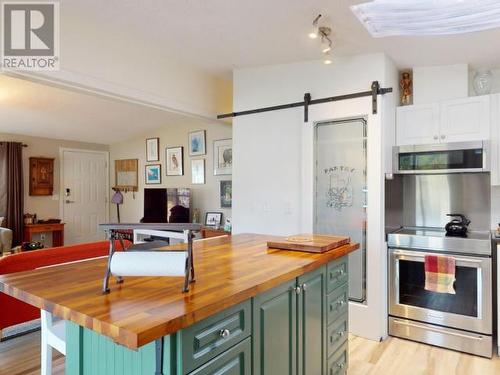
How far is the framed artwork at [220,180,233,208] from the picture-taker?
17.4 ft

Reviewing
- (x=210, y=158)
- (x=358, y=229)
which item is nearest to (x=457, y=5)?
(x=358, y=229)

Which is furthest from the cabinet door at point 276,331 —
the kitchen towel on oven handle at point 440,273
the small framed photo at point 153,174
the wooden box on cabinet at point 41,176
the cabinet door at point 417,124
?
the wooden box on cabinet at point 41,176

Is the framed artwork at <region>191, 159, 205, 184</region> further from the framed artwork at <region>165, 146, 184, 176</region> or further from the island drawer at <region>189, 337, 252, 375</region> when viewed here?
the island drawer at <region>189, 337, 252, 375</region>

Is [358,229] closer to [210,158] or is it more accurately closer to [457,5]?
[457,5]

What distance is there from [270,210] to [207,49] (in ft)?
5.63

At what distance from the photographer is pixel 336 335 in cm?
215

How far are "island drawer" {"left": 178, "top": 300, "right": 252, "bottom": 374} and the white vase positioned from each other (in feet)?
10.1

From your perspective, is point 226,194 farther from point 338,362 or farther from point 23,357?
point 338,362

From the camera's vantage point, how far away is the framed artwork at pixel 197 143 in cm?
571

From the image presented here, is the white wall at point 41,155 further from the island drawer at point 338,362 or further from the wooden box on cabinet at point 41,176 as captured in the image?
the island drawer at point 338,362

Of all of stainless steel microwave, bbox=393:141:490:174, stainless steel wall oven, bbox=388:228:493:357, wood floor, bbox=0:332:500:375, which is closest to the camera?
wood floor, bbox=0:332:500:375

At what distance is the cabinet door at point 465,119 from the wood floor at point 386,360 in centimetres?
182

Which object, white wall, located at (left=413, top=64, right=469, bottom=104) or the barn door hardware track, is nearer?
the barn door hardware track

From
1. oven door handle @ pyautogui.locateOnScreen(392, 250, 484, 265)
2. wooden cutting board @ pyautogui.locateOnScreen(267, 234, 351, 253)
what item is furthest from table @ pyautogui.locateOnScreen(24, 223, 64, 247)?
oven door handle @ pyautogui.locateOnScreen(392, 250, 484, 265)
